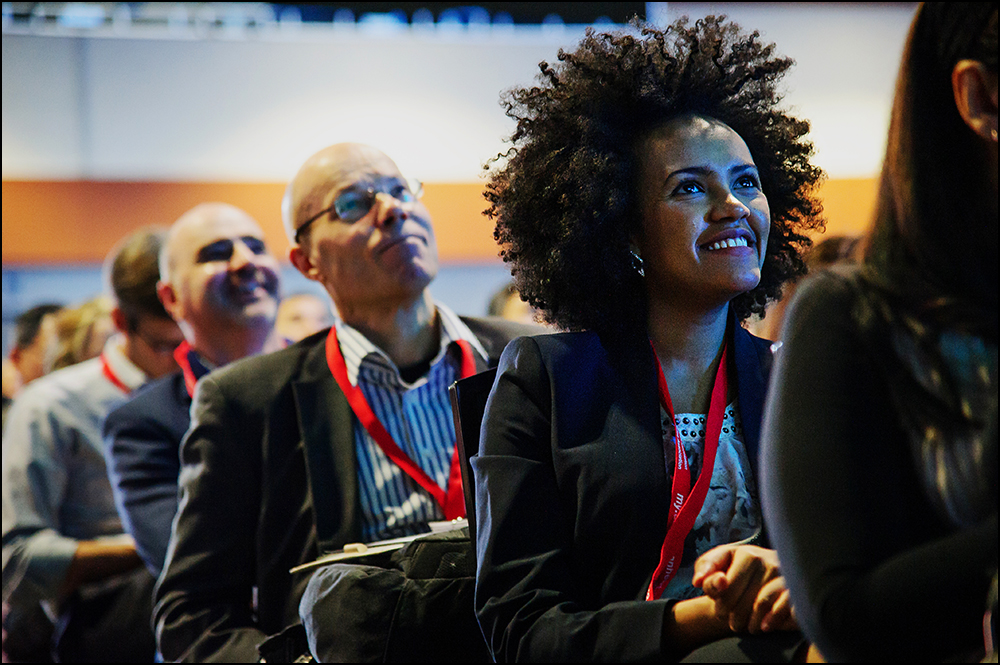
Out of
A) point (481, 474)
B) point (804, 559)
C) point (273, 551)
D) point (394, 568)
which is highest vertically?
point (804, 559)

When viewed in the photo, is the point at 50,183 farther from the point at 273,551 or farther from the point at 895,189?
the point at 895,189

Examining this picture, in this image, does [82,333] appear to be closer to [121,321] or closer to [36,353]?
[36,353]

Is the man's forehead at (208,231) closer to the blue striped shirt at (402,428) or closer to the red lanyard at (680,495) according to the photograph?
the blue striped shirt at (402,428)

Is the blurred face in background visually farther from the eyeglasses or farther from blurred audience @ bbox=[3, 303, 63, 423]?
the eyeglasses

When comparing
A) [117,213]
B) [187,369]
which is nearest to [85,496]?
[187,369]

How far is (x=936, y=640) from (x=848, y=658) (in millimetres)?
89

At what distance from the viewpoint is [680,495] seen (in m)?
1.74

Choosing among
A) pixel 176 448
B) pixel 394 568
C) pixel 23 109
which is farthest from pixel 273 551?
pixel 23 109

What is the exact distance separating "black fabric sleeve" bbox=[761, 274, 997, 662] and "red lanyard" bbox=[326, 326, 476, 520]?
1.57 metres

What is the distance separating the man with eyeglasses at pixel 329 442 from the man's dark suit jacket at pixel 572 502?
92 cm

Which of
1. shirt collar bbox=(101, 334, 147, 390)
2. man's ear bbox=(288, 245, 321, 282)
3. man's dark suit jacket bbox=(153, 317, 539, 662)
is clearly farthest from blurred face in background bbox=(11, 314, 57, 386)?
man's dark suit jacket bbox=(153, 317, 539, 662)

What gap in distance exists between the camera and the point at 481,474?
1.77m

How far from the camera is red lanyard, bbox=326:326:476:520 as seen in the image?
8.75 feet

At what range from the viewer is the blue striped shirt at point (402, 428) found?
2.65m
